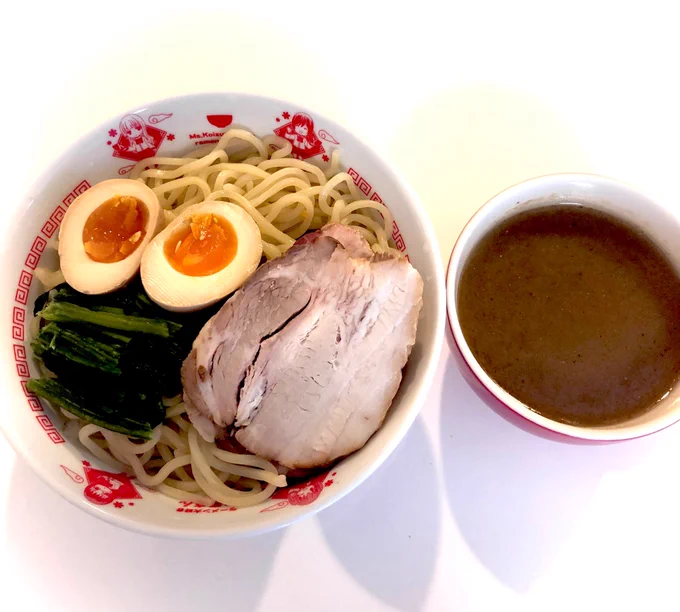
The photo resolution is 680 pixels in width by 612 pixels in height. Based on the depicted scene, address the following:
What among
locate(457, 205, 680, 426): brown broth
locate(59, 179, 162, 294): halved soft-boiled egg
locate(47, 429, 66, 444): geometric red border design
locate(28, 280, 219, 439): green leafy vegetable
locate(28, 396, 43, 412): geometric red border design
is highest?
locate(457, 205, 680, 426): brown broth

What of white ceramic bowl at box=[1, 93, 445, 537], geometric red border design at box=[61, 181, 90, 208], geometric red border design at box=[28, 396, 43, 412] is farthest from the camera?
geometric red border design at box=[61, 181, 90, 208]

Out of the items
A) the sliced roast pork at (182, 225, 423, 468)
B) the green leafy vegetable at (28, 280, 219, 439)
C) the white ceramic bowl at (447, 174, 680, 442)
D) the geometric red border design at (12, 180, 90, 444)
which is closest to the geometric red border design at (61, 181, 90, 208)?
the geometric red border design at (12, 180, 90, 444)

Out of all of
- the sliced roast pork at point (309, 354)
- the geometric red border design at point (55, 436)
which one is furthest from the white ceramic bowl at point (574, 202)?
the geometric red border design at point (55, 436)

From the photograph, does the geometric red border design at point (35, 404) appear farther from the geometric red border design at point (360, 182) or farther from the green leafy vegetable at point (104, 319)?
the geometric red border design at point (360, 182)

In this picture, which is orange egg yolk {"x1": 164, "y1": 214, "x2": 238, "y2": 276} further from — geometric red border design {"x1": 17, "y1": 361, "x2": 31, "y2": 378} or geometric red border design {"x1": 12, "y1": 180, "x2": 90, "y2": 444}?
geometric red border design {"x1": 17, "y1": 361, "x2": 31, "y2": 378}

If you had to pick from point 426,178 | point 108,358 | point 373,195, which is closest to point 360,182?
point 373,195

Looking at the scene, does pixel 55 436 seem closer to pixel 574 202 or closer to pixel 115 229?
pixel 115 229

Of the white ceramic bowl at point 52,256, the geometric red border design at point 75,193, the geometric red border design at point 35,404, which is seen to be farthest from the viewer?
the geometric red border design at point 75,193
